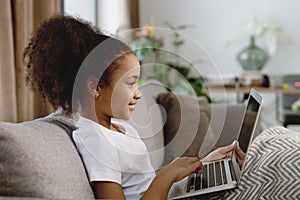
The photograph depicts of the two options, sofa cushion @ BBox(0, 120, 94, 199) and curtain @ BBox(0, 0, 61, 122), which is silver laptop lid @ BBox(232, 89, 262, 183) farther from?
curtain @ BBox(0, 0, 61, 122)

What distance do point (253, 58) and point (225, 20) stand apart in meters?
0.59

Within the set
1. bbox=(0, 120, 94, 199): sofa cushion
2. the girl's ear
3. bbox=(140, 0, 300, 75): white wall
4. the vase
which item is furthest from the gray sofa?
bbox=(140, 0, 300, 75): white wall

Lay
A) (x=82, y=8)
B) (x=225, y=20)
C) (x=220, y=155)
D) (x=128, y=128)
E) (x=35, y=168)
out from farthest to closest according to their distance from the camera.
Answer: (x=225, y=20), (x=82, y=8), (x=220, y=155), (x=128, y=128), (x=35, y=168)

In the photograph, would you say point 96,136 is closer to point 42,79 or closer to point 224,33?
point 42,79

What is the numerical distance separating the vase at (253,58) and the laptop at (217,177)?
12.3 feet

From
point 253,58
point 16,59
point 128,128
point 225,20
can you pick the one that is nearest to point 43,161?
point 128,128

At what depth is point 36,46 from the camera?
1.24m

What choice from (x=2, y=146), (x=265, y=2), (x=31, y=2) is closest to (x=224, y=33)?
(x=265, y=2)

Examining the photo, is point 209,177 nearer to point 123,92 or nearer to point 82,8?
point 123,92

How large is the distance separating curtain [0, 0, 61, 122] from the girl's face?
40.1 inches

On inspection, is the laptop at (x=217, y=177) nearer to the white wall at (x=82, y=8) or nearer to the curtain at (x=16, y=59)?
the curtain at (x=16, y=59)

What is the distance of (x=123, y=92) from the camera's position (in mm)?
1200

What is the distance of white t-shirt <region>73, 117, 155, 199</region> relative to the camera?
120 cm

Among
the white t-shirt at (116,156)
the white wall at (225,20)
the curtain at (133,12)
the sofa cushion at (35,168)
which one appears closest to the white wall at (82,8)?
the curtain at (133,12)
